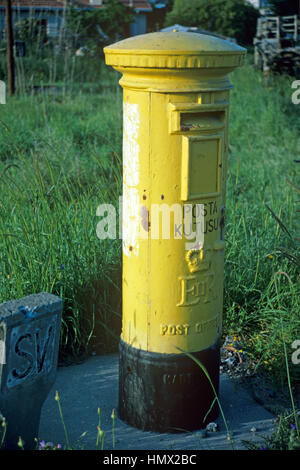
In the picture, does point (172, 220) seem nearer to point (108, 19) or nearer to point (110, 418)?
point (110, 418)

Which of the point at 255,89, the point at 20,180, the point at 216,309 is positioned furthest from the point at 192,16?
the point at 216,309

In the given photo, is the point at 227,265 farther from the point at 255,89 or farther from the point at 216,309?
the point at 255,89

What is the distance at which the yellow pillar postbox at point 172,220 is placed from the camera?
8.94 ft

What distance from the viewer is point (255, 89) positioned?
32.2ft

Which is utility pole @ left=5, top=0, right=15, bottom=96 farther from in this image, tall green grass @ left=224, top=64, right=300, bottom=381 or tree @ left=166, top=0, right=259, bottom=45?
tree @ left=166, top=0, right=259, bottom=45

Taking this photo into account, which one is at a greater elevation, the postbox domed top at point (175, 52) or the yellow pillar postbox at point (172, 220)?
the postbox domed top at point (175, 52)

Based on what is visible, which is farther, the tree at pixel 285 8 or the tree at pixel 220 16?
the tree at pixel 220 16

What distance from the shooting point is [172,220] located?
2844 millimetres

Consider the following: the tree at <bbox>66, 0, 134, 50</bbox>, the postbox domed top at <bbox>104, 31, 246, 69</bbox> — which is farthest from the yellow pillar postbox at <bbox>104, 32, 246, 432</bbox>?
the tree at <bbox>66, 0, 134, 50</bbox>

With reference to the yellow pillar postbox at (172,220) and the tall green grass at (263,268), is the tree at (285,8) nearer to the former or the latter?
the tall green grass at (263,268)

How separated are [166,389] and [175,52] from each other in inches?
61.6

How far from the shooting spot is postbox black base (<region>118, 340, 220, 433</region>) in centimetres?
301

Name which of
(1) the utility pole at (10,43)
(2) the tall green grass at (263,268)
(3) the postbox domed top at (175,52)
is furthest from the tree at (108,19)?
(3) the postbox domed top at (175,52)

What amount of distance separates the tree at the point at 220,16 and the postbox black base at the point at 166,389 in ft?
96.7
